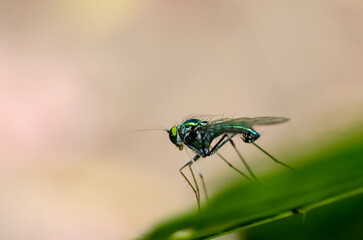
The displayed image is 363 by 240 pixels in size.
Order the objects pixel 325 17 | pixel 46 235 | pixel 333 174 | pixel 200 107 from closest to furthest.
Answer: pixel 333 174
pixel 46 235
pixel 200 107
pixel 325 17

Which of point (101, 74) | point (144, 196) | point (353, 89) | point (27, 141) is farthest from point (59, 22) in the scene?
point (353, 89)

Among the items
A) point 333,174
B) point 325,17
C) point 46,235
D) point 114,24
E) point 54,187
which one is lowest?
point 333,174

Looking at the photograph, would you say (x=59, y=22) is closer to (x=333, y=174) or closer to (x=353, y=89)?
(x=353, y=89)

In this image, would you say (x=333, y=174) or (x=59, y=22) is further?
(x=59, y=22)

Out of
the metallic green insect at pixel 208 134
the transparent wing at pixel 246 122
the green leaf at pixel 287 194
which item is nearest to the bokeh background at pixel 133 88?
the metallic green insect at pixel 208 134

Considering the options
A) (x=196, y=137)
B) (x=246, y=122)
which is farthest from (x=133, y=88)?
(x=246, y=122)

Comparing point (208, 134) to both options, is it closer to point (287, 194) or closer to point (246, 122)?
point (246, 122)

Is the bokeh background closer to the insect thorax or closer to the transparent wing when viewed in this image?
the insect thorax

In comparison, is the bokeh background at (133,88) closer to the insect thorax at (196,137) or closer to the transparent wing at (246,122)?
the insect thorax at (196,137)
